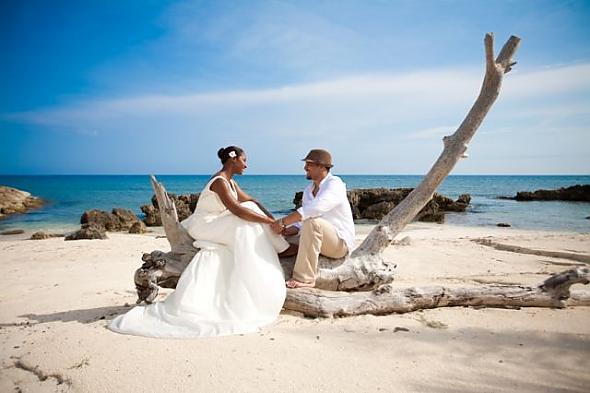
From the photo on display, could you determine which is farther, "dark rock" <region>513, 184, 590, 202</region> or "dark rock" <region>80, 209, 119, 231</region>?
"dark rock" <region>513, 184, 590, 202</region>

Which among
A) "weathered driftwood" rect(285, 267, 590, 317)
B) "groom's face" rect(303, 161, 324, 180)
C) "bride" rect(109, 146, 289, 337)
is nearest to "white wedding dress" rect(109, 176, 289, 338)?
"bride" rect(109, 146, 289, 337)

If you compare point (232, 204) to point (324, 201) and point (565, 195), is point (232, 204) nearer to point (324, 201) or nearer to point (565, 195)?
point (324, 201)

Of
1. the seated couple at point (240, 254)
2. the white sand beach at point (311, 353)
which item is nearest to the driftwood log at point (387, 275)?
the white sand beach at point (311, 353)

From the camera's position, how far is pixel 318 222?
498 centimetres

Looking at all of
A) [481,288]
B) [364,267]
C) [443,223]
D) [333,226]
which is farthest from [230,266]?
[443,223]

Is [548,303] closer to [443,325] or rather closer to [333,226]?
[443,325]

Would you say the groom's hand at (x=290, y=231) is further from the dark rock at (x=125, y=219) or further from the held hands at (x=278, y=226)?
the dark rock at (x=125, y=219)

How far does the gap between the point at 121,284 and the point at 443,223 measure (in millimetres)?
17702

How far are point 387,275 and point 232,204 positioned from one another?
A: 2.63 m

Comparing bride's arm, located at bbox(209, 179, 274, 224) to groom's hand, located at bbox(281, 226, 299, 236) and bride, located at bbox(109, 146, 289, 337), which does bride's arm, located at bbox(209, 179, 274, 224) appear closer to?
bride, located at bbox(109, 146, 289, 337)

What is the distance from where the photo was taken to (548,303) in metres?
5.03

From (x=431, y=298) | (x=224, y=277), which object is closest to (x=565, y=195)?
(x=431, y=298)

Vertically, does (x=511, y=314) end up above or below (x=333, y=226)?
below

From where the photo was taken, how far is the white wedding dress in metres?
4.16
